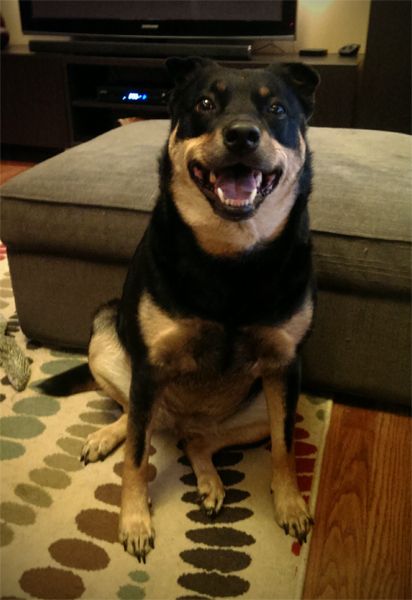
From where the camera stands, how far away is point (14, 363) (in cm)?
155

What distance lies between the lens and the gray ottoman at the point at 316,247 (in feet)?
4.32

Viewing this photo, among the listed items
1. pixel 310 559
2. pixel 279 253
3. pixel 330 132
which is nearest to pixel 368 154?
pixel 330 132

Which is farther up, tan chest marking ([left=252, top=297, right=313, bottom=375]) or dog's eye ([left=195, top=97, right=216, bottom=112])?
dog's eye ([left=195, top=97, right=216, bottom=112])

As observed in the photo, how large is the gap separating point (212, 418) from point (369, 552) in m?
0.43

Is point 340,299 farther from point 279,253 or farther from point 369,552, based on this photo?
point 369,552

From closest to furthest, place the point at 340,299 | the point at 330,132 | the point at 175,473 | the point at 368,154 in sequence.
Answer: the point at 175,473 < the point at 340,299 < the point at 368,154 < the point at 330,132

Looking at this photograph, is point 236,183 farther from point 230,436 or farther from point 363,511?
point 363,511

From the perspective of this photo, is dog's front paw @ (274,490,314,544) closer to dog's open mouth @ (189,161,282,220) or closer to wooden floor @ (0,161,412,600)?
wooden floor @ (0,161,412,600)

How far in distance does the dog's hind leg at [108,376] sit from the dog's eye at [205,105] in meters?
0.58

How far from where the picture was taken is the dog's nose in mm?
902

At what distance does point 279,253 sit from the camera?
1050 millimetres

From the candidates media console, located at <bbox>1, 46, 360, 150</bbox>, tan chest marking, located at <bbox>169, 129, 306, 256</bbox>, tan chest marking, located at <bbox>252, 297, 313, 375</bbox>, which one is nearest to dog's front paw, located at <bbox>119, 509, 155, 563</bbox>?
tan chest marking, located at <bbox>252, 297, 313, 375</bbox>

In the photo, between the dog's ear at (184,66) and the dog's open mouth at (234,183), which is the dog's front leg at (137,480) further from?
the dog's ear at (184,66)

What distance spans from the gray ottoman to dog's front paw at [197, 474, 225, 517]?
443 millimetres
